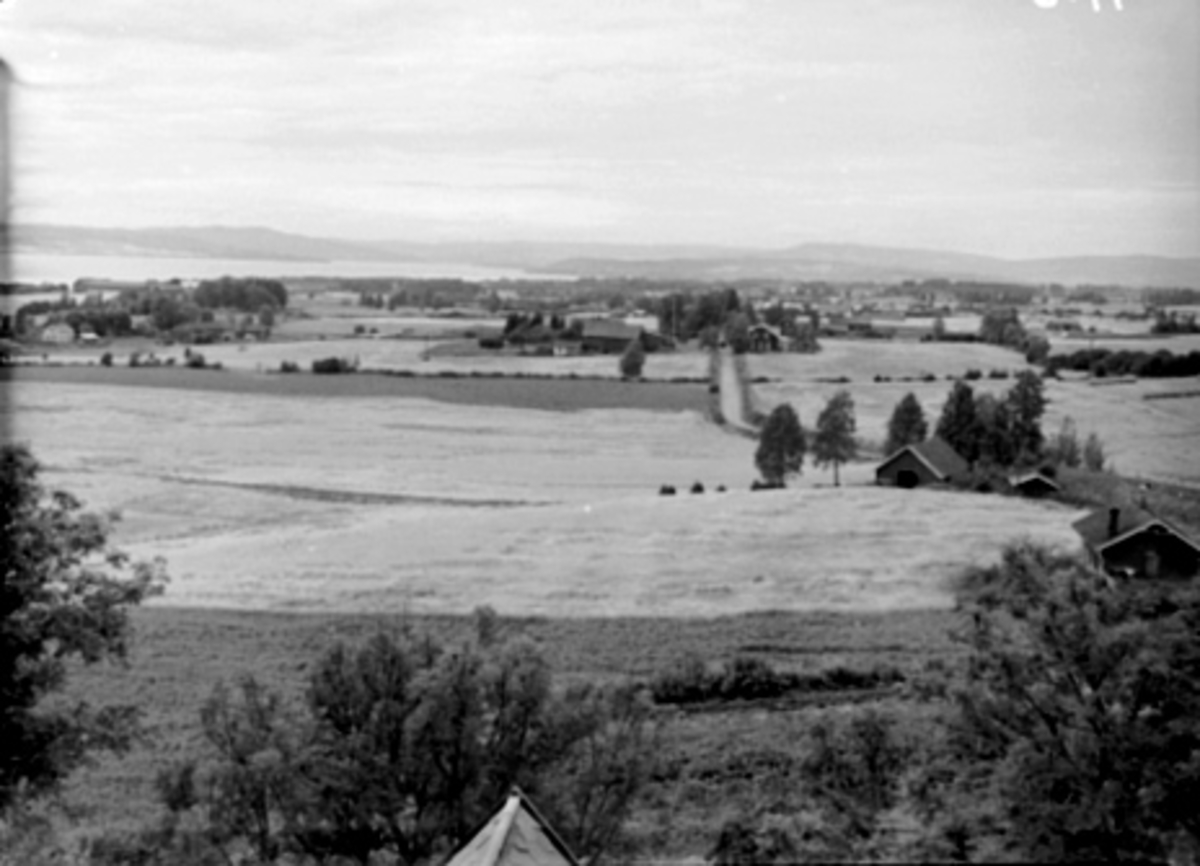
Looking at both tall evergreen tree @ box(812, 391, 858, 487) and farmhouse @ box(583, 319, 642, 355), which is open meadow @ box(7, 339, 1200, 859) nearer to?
tall evergreen tree @ box(812, 391, 858, 487)

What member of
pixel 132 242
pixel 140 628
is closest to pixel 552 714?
pixel 140 628

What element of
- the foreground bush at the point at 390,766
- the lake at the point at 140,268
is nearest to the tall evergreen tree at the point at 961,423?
the foreground bush at the point at 390,766

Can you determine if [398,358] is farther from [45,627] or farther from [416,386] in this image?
[45,627]

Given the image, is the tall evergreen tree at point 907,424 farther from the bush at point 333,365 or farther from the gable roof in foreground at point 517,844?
the gable roof in foreground at point 517,844

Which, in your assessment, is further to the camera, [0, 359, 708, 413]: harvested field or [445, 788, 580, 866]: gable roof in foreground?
[0, 359, 708, 413]: harvested field

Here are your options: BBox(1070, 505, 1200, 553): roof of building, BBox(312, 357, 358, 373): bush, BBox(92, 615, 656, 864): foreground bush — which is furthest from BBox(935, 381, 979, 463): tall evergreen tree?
BBox(312, 357, 358, 373): bush

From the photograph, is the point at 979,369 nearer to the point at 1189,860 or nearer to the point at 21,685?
the point at 1189,860
